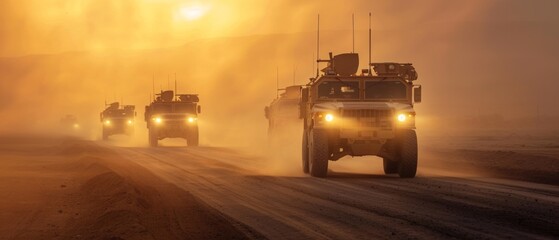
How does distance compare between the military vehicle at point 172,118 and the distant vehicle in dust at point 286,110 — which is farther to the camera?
the military vehicle at point 172,118

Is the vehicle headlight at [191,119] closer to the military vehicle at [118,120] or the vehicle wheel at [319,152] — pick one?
the military vehicle at [118,120]

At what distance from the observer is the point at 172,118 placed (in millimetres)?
49938

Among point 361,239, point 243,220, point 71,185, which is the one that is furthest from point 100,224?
point 71,185

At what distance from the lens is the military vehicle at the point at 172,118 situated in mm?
49812

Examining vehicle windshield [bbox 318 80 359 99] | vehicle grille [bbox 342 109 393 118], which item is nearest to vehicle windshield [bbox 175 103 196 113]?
vehicle windshield [bbox 318 80 359 99]

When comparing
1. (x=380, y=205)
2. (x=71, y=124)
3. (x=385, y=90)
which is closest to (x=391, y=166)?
(x=385, y=90)

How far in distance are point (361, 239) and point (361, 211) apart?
3.18 metres

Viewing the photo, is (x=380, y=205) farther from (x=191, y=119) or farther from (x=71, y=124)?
(x=71, y=124)

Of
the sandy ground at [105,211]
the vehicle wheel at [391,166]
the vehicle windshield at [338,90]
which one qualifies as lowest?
the sandy ground at [105,211]

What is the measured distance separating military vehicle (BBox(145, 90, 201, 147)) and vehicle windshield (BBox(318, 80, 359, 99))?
2676 centimetres

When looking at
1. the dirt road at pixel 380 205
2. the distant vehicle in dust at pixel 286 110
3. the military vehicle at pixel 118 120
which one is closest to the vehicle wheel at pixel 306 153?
the dirt road at pixel 380 205

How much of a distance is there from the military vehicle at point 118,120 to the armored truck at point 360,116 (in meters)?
43.7

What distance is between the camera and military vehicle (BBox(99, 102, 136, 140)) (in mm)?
66681

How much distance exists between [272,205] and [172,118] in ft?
115
